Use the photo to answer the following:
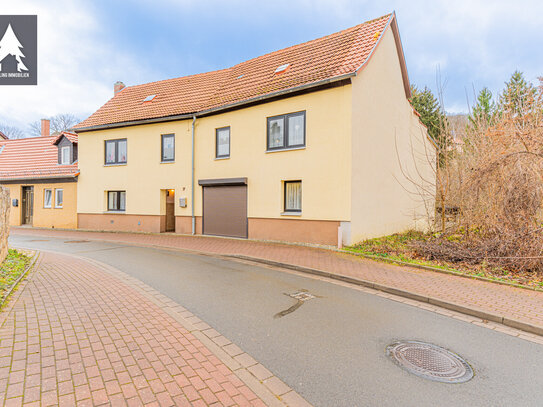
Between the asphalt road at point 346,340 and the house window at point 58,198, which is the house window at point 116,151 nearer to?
the house window at point 58,198

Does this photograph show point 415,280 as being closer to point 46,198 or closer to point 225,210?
point 225,210

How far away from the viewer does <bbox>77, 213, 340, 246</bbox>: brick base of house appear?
11.2m

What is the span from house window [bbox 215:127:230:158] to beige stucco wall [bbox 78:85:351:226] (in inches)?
9.3

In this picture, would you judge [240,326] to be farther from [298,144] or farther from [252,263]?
[298,144]

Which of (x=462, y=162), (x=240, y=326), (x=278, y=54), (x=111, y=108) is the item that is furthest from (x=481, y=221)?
(x=111, y=108)

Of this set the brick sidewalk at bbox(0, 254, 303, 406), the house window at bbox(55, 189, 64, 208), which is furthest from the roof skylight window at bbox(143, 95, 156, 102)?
the brick sidewalk at bbox(0, 254, 303, 406)

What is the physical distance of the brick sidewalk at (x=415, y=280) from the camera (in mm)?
5164

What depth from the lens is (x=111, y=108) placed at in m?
18.7

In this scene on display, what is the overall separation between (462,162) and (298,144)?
19.7 feet

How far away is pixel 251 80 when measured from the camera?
47.3 ft

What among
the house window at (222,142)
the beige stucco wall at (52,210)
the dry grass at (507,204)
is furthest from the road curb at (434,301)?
the beige stucco wall at (52,210)

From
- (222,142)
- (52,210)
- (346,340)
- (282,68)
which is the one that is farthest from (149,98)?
(346,340)

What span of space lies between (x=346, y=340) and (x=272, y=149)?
9491 millimetres

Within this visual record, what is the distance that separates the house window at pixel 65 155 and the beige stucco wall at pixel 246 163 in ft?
9.92
